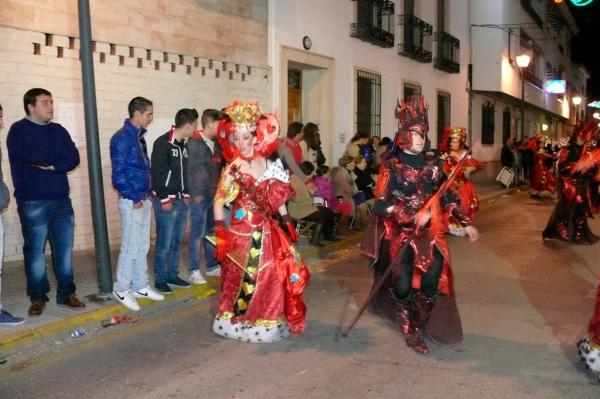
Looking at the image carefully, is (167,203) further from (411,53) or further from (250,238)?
(411,53)

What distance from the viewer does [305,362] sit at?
489 centimetres

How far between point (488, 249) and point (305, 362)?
599 centimetres

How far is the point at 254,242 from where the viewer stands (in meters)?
5.25

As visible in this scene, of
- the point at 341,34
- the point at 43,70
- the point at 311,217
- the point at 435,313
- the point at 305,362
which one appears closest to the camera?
the point at 305,362

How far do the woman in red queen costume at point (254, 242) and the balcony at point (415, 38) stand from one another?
45.2 feet

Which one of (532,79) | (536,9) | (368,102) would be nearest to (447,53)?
(368,102)

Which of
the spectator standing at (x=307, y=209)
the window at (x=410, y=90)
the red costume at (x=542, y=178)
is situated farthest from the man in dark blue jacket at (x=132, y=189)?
the red costume at (x=542, y=178)

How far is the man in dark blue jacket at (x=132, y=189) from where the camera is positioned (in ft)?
20.0

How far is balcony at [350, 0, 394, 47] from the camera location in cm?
1559

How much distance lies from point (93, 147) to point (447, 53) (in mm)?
17457

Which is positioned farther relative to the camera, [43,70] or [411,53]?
[411,53]

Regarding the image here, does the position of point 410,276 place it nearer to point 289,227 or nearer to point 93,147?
point 289,227

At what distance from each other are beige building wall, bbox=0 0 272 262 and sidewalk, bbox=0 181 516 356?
83 cm

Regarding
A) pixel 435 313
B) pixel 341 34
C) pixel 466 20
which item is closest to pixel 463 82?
pixel 466 20
